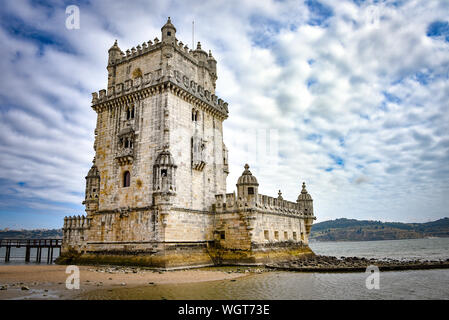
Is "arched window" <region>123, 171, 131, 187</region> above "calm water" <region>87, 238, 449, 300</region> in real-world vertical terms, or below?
above

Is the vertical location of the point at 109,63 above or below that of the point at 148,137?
above

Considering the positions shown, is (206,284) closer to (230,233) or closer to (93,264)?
(230,233)

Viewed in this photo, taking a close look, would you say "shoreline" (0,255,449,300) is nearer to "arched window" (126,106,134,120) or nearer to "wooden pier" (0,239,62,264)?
"arched window" (126,106,134,120)

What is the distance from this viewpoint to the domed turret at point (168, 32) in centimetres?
2883

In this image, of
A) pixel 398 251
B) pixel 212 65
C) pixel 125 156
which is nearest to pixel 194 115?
pixel 125 156

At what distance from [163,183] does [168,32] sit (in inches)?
552

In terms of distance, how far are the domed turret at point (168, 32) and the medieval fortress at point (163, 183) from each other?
0.12 m

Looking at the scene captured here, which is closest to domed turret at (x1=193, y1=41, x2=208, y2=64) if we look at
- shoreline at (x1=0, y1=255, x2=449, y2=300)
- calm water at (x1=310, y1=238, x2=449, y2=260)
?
shoreline at (x1=0, y1=255, x2=449, y2=300)

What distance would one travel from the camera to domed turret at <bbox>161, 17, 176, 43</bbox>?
28828 millimetres

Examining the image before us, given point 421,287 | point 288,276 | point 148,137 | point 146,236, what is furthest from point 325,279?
point 148,137

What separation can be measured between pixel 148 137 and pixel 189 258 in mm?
10458

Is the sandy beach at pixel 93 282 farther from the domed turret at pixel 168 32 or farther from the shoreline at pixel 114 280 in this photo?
the domed turret at pixel 168 32

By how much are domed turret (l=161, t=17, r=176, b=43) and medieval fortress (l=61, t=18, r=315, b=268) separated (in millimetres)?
122
